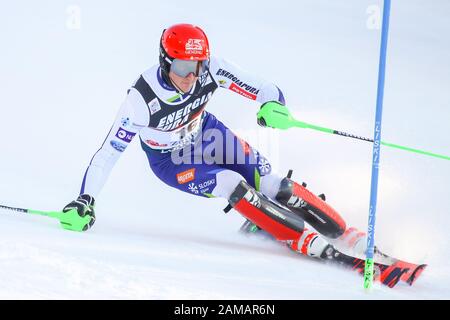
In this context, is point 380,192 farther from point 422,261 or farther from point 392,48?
point 392,48

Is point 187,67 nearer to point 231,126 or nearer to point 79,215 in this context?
point 79,215

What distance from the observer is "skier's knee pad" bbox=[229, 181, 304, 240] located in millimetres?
4168

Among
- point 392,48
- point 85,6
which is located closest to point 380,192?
point 392,48

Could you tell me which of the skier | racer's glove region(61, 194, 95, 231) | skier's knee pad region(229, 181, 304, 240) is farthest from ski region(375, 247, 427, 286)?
racer's glove region(61, 194, 95, 231)

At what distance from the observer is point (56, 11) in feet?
28.3

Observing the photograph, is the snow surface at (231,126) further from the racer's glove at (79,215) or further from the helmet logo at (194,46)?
the helmet logo at (194,46)

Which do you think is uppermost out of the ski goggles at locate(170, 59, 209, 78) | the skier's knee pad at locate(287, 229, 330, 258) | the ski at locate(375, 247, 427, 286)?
the ski goggles at locate(170, 59, 209, 78)

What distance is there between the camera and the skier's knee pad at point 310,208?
4.46 metres

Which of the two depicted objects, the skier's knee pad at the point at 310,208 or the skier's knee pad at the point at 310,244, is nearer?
the skier's knee pad at the point at 310,244

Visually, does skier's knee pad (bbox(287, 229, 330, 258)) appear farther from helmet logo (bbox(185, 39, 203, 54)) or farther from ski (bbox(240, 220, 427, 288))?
helmet logo (bbox(185, 39, 203, 54))

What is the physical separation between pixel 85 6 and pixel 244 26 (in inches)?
69.7

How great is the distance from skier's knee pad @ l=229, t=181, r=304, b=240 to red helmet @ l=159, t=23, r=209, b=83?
2.37ft

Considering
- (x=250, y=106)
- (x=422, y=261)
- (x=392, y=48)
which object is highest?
(x=392, y=48)

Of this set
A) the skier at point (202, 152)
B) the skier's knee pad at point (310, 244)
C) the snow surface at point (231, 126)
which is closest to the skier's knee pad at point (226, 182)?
the skier at point (202, 152)
